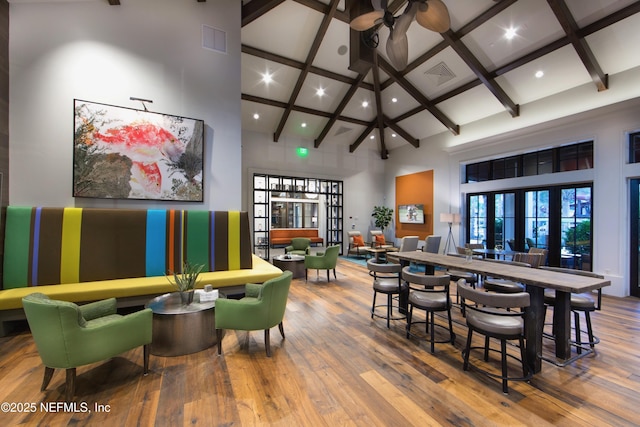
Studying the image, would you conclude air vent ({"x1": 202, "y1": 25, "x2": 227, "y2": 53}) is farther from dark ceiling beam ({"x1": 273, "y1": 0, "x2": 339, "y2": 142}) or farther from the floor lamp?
the floor lamp

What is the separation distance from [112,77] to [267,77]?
3912 mm

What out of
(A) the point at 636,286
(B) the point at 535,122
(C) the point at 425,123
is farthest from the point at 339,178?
A: (A) the point at 636,286

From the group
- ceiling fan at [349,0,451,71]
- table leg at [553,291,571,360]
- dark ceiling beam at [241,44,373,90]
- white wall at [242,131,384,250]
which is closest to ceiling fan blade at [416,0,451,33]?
ceiling fan at [349,0,451,71]

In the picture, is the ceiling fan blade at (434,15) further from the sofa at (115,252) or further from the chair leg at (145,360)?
the chair leg at (145,360)

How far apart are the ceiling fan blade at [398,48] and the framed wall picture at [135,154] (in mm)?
3149

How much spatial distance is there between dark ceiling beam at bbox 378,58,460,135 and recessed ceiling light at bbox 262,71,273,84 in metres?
2.89

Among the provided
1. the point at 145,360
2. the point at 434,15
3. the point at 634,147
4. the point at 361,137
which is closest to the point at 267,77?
the point at 361,137

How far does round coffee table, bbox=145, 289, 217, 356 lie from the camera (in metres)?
2.73

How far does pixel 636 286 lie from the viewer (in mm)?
4938

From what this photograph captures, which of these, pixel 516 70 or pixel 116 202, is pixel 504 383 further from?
pixel 516 70

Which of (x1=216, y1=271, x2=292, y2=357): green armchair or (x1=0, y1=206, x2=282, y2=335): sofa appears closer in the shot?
(x1=216, y1=271, x2=292, y2=357): green armchair

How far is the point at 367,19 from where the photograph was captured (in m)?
3.01

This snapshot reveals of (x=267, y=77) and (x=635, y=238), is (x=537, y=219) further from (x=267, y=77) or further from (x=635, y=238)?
(x=267, y=77)

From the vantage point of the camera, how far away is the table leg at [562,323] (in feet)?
8.12
